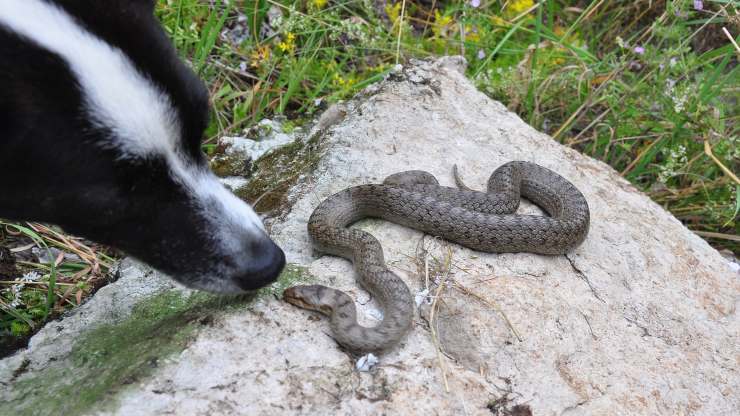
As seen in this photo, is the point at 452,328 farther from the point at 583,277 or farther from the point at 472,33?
the point at 472,33

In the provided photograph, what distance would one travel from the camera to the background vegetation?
652 cm

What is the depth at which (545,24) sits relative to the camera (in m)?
8.11

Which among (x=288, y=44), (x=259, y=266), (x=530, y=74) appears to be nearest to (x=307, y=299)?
(x=259, y=266)

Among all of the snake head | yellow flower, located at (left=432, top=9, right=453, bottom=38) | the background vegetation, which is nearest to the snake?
the snake head

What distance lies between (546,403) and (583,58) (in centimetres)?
461

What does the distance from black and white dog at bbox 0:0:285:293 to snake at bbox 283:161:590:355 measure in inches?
27.0

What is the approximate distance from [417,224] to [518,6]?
4.04 metres

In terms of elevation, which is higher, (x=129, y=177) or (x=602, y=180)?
(x=129, y=177)

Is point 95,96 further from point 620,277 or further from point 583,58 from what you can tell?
point 583,58

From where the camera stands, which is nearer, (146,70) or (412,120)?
(146,70)

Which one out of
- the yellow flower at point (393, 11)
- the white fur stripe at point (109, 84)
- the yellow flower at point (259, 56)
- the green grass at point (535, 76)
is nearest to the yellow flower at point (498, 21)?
the green grass at point (535, 76)

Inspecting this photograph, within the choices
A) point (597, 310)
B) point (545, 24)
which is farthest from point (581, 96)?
point (597, 310)

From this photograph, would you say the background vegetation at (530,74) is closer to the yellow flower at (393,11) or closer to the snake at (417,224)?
the yellow flower at (393,11)

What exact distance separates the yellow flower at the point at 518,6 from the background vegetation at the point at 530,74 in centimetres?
2
